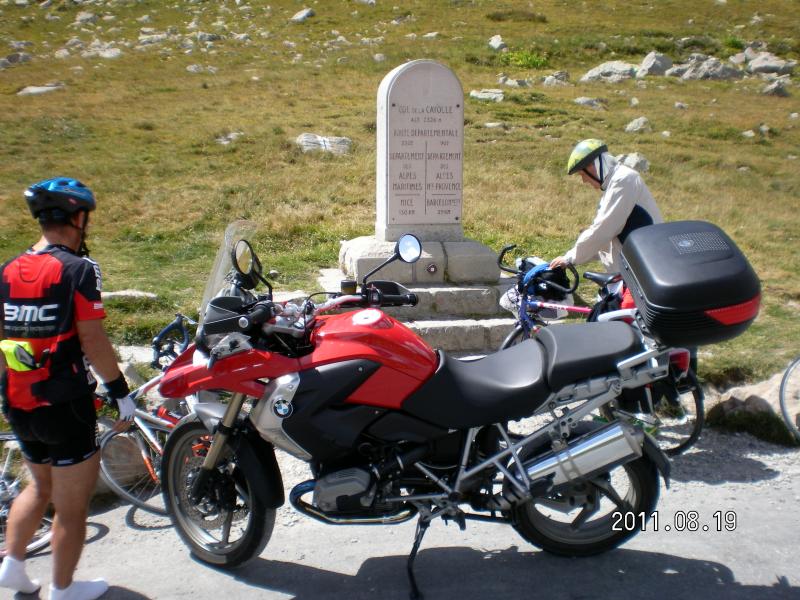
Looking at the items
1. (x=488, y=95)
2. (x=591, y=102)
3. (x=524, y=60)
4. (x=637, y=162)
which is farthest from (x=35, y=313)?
(x=524, y=60)

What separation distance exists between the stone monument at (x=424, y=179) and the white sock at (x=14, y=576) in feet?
12.1

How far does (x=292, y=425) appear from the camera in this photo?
3211mm

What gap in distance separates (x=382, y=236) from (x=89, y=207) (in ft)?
12.5

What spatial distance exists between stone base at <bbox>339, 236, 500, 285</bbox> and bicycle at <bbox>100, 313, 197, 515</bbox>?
2.36 meters

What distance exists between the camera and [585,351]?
3.28 m

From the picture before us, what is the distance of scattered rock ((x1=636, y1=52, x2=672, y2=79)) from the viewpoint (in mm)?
28938

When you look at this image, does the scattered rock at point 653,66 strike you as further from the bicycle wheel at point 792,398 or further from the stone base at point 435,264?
the bicycle wheel at point 792,398

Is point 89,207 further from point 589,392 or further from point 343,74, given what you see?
point 343,74

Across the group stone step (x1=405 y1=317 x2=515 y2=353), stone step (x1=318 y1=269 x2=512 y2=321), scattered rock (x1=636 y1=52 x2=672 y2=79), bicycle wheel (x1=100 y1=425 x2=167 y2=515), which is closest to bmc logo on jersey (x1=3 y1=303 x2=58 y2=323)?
bicycle wheel (x1=100 y1=425 x2=167 y2=515)

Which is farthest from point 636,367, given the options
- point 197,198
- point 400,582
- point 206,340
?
point 197,198

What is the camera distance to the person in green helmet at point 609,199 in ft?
16.3

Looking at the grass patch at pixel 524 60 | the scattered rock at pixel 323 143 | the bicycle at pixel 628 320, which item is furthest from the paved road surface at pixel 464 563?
the grass patch at pixel 524 60

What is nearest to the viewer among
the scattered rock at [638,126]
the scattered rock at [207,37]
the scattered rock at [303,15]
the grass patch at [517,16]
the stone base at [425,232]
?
the stone base at [425,232]

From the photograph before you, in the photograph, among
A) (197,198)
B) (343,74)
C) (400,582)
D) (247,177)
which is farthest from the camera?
(343,74)
